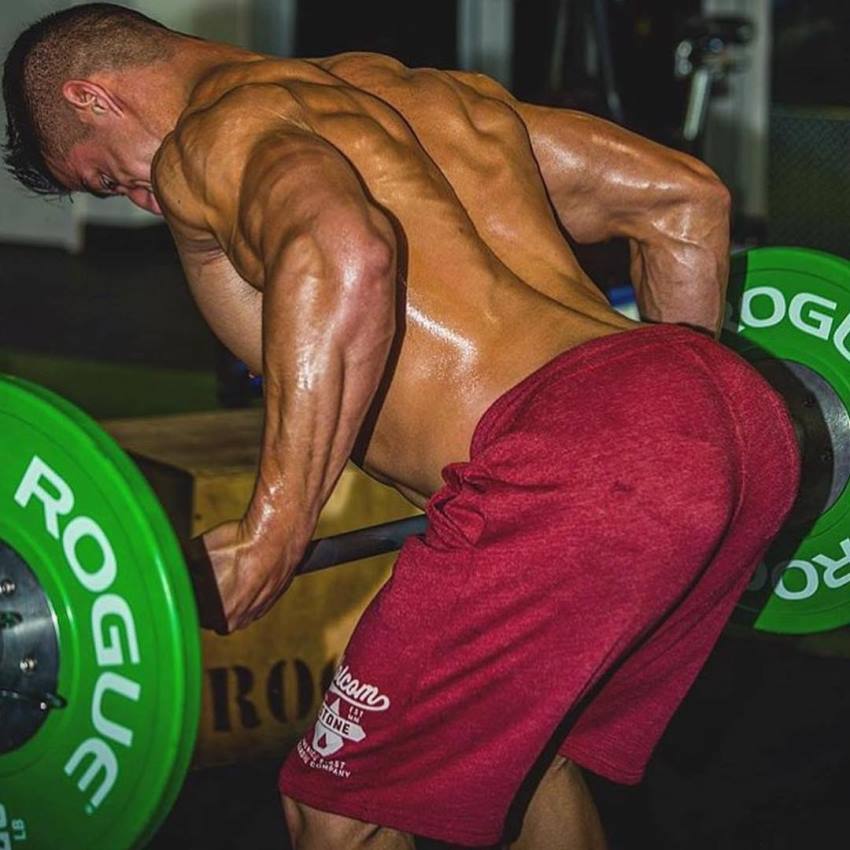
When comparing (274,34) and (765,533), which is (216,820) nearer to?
(765,533)

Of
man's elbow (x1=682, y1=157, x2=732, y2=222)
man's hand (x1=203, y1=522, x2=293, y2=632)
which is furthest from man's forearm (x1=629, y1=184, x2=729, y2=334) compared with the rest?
man's hand (x1=203, y1=522, x2=293, y2=632)

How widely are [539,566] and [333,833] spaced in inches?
14.2

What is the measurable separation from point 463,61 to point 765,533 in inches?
254

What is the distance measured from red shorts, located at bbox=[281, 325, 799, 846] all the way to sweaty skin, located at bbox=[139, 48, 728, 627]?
8 centimetres

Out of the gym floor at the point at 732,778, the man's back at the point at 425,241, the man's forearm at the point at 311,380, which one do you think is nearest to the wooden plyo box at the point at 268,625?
the gym floor at the point at 732,778

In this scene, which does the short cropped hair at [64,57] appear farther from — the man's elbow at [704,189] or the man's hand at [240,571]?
the man's elbow at [704,189]

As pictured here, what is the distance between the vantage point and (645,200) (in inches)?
70.9

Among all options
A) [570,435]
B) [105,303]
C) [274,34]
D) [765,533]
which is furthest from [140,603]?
[274,34]

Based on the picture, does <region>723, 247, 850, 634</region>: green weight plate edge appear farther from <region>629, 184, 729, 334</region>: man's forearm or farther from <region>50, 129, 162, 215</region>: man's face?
<region>50, 129, 162, 215</region>: man's face

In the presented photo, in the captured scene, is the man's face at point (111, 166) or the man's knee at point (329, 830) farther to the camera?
the man's face at point (111, 166)

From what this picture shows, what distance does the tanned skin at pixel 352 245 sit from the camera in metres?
1.35

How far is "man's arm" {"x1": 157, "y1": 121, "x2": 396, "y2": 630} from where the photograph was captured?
133 cm

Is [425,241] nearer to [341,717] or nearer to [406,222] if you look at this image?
[406,222]

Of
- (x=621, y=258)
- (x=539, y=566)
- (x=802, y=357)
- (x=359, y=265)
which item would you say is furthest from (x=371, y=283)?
(x=621, y=258)
